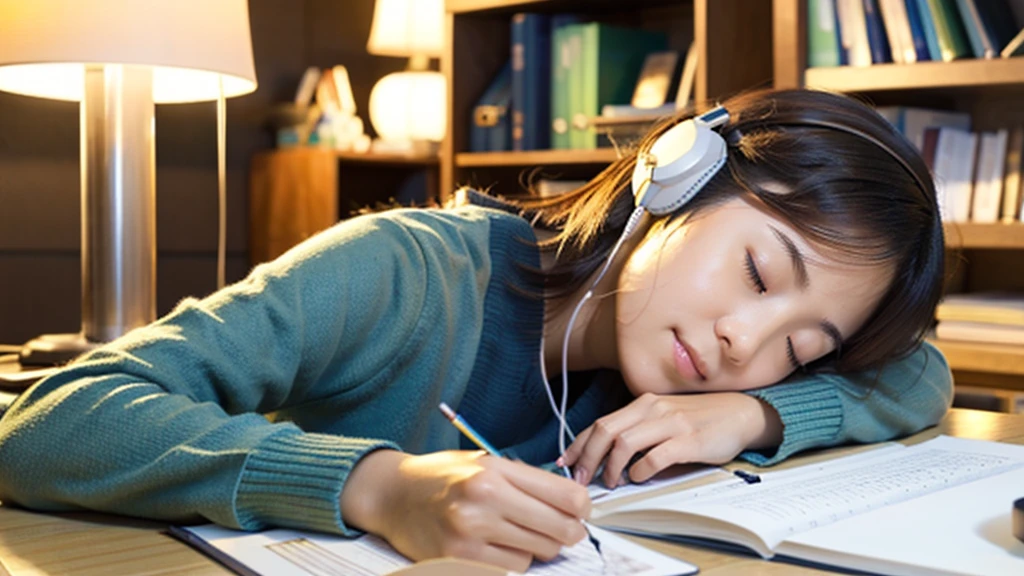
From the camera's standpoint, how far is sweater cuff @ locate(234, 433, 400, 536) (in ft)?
2.25

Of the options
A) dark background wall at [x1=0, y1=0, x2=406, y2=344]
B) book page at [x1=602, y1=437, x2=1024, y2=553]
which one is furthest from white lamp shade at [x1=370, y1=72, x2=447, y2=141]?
book page at [x1=602, y1=437, x2=1024, y2=553]

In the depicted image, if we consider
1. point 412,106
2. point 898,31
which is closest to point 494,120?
point 412,106

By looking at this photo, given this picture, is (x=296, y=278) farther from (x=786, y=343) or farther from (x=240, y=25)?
(x=240, y=25)

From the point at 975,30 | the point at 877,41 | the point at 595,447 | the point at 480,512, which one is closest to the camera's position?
the point at 480,512

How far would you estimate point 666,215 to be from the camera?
3.59 ft

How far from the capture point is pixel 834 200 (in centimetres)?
103

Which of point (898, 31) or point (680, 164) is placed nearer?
point (680, 164)

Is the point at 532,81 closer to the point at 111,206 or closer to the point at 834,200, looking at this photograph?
the point at 111,206

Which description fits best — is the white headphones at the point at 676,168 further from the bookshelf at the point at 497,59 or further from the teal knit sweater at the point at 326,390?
the bookshelf at the point at 497,59

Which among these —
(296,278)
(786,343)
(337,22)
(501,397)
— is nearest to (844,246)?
(786,343)

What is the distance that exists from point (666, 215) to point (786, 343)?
0.56 feet

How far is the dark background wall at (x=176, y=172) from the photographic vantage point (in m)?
3.20

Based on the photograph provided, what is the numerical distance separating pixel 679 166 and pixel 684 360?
183mm

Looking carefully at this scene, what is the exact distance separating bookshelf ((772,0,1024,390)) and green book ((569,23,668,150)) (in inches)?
19.9
